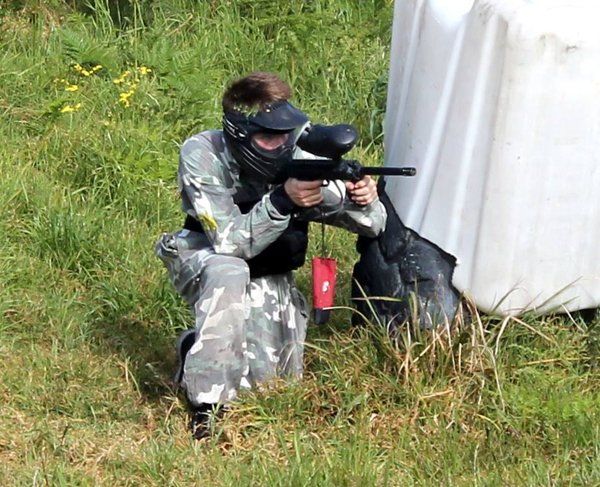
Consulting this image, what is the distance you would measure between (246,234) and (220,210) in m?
0.14

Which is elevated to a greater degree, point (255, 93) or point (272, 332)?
point (255, 93)

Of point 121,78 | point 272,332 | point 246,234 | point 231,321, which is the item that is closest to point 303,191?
point 246,234

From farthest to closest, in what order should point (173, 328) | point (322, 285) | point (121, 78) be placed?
1. point (121, 78)
2. point (173, 328)
3. point (322, 285)

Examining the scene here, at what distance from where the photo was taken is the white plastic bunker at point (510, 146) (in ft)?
14.0

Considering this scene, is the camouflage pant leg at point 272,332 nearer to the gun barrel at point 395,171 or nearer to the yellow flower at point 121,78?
the gun barrel at point 395,171

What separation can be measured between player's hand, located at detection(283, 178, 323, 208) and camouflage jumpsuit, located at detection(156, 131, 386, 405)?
0.28 feet

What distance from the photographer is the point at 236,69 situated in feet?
26.0

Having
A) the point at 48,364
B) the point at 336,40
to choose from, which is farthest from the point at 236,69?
the point at 48,364

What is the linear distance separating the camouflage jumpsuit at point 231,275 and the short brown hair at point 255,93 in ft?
0.60

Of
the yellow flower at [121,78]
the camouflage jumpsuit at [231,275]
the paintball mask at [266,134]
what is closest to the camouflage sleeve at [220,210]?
the camouflage jumpsuit at [231,275]

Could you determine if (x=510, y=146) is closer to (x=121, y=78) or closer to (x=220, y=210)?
(x=220, y=210)

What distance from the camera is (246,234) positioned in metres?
4.52

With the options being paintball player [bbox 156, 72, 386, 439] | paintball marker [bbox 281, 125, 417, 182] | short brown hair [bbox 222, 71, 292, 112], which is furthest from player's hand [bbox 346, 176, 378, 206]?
short brown hair [bbox 222, 71, 292, 112]

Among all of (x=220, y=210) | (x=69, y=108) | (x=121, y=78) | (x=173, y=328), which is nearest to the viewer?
(x=220, y=210)
